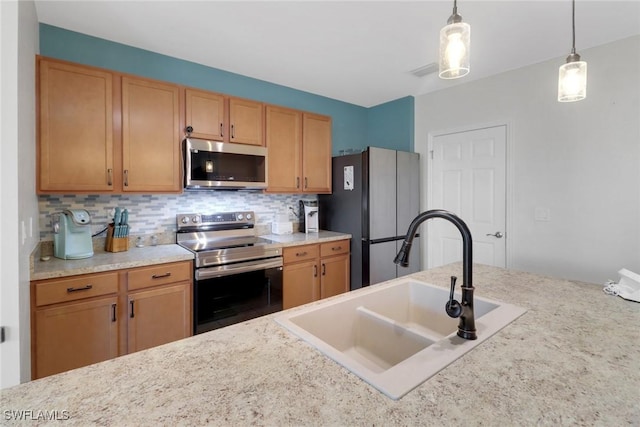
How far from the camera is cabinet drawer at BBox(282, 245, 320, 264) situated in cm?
278

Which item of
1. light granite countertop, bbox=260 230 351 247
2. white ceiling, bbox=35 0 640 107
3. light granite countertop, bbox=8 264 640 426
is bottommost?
light granite countertop, bbox=8 264 640 426

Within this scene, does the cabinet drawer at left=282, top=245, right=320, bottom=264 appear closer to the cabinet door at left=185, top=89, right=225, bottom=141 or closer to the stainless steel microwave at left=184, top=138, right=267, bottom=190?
the stainless steel microwave at left=184, top=138, right=267, bottom=190

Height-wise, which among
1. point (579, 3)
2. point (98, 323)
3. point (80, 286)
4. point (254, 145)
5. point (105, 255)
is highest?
point (579, 3)

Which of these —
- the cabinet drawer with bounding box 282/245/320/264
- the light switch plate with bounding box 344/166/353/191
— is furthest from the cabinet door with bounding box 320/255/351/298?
the light switch plate with bounding box 344/166/353/191

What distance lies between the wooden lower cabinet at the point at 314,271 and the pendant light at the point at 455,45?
80.2 inches

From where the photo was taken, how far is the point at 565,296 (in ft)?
4.34

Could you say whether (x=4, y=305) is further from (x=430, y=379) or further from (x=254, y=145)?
(x=254, y=145)

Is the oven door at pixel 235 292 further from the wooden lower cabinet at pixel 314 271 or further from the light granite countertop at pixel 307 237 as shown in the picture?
the light granite countertop at pixel 307 237

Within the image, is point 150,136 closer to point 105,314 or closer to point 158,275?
point 158,275

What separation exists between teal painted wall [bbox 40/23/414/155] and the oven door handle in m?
1.72

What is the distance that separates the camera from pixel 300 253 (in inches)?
113

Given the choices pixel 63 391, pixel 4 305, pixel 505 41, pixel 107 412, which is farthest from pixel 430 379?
pixel 505 41

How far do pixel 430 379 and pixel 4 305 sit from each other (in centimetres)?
162

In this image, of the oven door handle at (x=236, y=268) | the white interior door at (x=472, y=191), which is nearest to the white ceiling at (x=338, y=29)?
the white interior door at (x=472, y=191)
